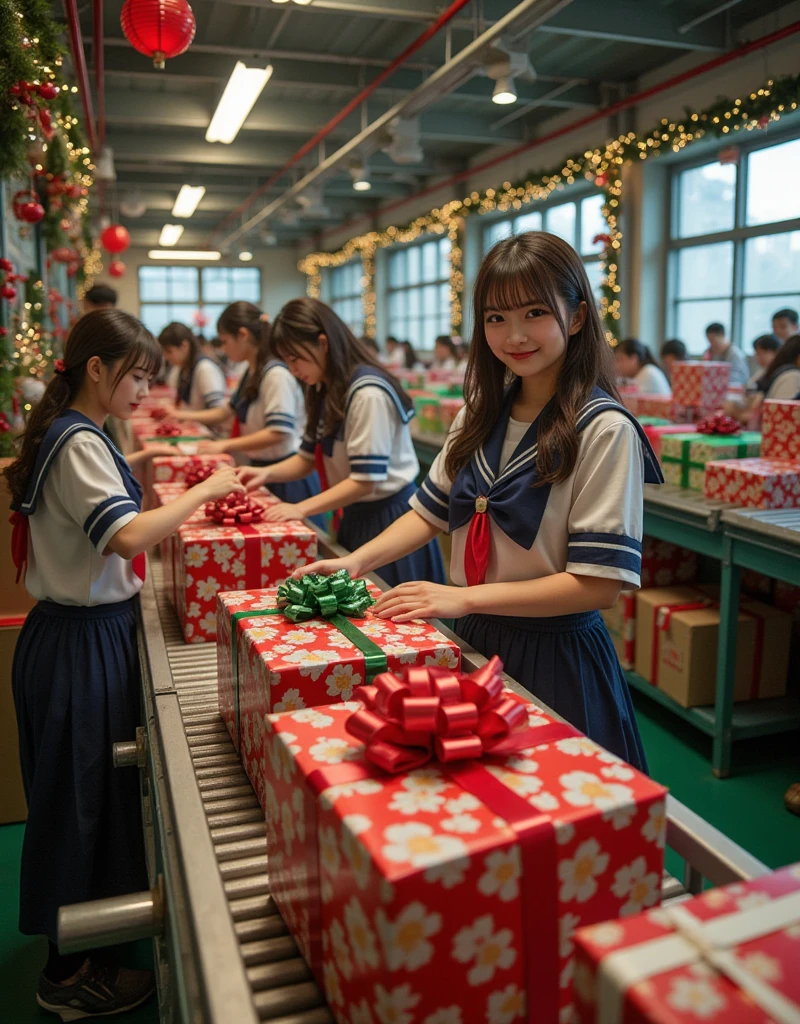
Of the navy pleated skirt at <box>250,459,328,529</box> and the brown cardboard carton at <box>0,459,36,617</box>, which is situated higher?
the navy pleated skirt at <box>250,459,328,529</box>

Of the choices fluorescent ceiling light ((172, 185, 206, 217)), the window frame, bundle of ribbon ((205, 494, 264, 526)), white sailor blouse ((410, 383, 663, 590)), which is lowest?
bundle of ribbon ((205, 494, 264, 526))

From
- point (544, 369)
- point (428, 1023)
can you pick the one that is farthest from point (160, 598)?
point (428, 1023)

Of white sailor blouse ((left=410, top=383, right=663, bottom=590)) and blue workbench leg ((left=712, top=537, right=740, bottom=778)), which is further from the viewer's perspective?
blue workbench leg ((left=712, top=537, right=740, bottom=778))

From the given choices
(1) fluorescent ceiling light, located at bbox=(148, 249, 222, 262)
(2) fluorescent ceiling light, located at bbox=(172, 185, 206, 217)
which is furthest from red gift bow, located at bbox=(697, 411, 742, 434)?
(1) fluorescent ceiling light, located at bbox=(148, 249, 222, 262)

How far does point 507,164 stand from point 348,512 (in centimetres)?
1050

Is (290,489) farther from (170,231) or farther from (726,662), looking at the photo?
(170,231)

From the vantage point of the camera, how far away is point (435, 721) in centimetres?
97

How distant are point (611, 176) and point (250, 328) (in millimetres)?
6705

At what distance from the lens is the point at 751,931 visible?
2.22 feet

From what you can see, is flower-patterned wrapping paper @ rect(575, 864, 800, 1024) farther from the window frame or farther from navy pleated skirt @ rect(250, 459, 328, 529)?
the window frame

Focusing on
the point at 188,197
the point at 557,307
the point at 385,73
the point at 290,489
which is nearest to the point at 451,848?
the point at 557,307

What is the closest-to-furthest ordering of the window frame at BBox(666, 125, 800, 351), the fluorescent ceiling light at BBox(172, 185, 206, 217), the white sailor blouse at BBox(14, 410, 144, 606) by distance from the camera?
the white sailor blouse at BBox(14, 410, 144, 606) → the window frame at BBox(666, 125, 800, 351) → the fluorescent ceiling light at BBox(172, 185, 206, 217)

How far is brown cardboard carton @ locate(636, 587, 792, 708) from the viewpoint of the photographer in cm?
379

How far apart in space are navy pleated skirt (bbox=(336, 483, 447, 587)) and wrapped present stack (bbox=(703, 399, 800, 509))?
124 cm
